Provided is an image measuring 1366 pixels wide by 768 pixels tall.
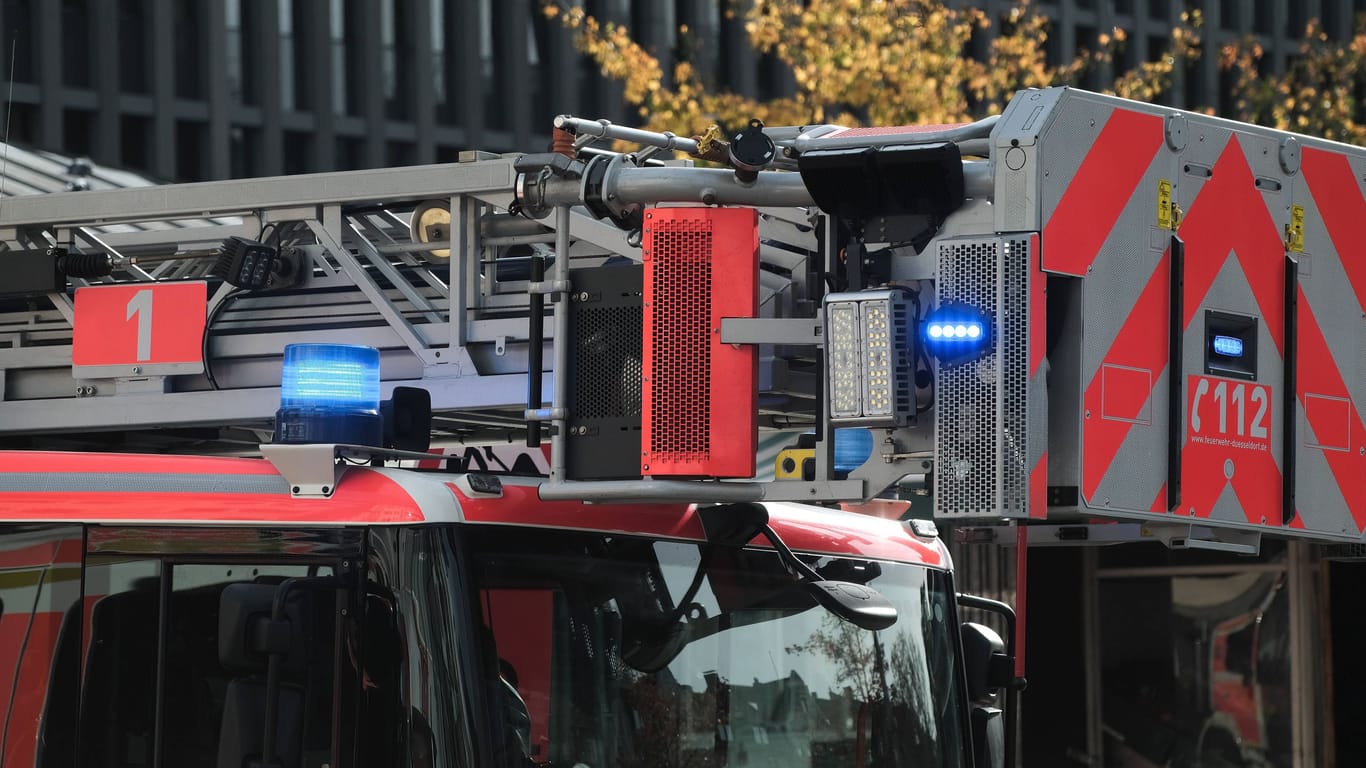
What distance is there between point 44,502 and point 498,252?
152 centimetres

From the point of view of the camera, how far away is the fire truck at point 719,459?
4.53m

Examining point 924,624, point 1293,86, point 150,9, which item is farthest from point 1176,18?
point 924,624

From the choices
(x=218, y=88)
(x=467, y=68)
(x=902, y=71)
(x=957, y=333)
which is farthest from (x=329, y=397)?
(x=467, y=68)

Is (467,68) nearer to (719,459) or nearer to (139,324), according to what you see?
(139,324)

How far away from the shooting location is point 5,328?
20.6 feet

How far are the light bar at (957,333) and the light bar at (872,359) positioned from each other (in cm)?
6

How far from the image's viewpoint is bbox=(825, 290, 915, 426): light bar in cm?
446

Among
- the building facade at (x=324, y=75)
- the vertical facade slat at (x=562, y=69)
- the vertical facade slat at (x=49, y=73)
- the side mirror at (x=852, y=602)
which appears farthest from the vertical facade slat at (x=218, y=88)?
the side mirror at (x=852, y=602)

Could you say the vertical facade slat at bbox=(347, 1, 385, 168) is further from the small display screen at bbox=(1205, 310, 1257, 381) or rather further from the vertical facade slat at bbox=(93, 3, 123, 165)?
the small display screen at bbox=(1205, 310, 1257, 381)

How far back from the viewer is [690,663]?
16.8ft

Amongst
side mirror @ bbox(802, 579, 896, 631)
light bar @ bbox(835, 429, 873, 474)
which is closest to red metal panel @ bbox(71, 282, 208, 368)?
side mirror @ bbox(802, 579, 896, 631)

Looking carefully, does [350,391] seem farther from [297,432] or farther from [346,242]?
[346,242]

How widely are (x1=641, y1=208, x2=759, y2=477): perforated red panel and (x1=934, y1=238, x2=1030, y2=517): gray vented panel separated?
48 centimetres

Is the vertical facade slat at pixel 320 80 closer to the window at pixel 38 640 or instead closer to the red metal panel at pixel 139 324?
the red metal panel at pixel 139 324
